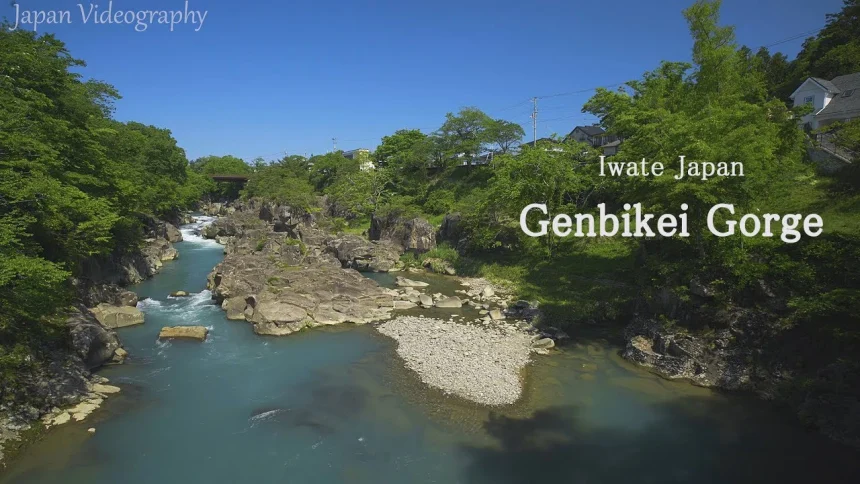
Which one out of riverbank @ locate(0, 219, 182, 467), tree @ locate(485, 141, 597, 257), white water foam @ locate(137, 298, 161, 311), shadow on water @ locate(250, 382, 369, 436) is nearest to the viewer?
riverbank @ locate(0, 219, 182, 467)

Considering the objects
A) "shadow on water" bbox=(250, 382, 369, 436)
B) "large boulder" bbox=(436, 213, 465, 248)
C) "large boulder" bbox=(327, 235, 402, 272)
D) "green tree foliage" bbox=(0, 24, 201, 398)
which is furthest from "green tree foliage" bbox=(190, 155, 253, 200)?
"shadow on water" bbox=(250, 382, 369, 436)

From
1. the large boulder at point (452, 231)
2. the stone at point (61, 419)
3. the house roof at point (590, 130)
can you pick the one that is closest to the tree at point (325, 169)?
the large boulder at point (452, 231)

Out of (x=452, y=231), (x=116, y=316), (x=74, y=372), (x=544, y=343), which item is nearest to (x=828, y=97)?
(x=452, y=231)

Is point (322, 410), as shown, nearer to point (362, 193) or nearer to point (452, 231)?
point (452, 231)

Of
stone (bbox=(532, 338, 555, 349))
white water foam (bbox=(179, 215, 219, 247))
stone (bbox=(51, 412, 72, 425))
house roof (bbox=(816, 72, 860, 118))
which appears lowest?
stone (bbox=(51, 412, 72, 425))

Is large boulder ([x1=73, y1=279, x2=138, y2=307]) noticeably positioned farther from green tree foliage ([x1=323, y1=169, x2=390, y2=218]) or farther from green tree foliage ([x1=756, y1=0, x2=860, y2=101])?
green tree foliage ([x1=756, y1=0, x2=860, y2=101])

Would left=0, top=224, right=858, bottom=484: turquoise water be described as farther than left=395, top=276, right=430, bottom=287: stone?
No
